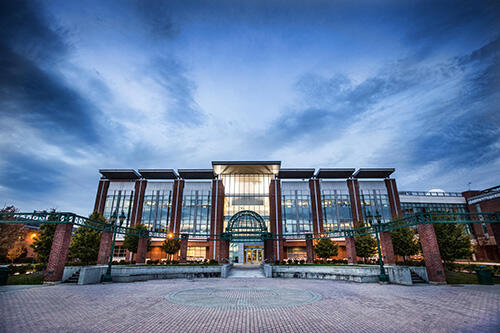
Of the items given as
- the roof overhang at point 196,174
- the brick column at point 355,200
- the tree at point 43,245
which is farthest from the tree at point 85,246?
the brick column at point 355,200

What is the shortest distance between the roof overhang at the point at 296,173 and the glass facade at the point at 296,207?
2.13m

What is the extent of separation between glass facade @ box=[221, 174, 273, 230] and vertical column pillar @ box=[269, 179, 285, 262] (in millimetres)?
2046

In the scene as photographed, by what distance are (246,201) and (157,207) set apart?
18453mm

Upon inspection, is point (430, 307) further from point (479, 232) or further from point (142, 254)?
point (479, 232)

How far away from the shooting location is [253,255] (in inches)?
1711

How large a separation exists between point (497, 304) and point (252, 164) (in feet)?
128

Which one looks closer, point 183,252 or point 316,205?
point 183,252

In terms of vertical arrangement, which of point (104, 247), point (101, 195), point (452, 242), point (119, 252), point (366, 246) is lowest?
point (119, 252)

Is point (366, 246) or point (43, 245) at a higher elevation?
point (43, 245)

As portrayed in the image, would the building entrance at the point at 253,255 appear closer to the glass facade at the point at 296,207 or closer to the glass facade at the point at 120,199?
the glass facade at the point at 296,207

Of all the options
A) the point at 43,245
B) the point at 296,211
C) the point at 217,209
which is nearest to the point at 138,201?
the point at 217,209

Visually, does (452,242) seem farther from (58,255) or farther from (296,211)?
(58,255)

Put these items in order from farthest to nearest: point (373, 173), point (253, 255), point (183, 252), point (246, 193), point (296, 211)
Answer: point (246, 193) → point (373, 173) → point (296, 211) → point (253, 255) → point (183, 252)

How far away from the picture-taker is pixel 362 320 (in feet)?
23.4
